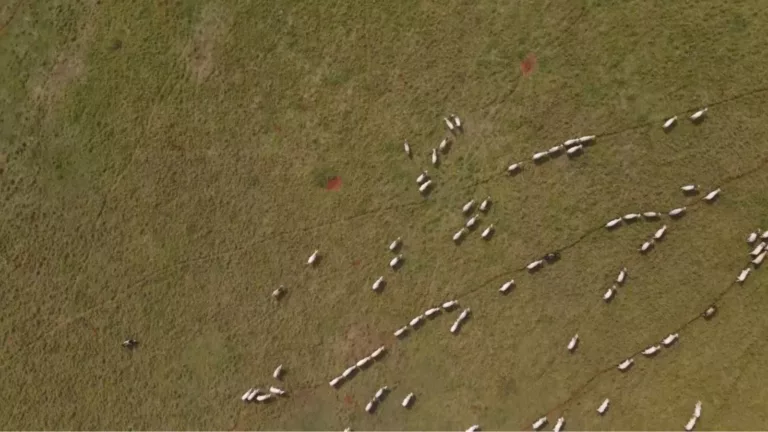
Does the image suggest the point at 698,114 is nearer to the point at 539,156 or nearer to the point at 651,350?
the point at 539,156

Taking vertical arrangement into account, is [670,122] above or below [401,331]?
above

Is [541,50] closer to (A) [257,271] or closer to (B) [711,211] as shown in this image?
(B) [711,211]

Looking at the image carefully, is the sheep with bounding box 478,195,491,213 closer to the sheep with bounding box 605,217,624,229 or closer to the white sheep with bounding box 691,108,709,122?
the sheep with bounding box 605,217,624,229

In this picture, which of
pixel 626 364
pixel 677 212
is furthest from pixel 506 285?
pixel 677 212

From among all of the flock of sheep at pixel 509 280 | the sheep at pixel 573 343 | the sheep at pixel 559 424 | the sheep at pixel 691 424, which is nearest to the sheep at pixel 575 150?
the flock of sheep at pixel 509 280

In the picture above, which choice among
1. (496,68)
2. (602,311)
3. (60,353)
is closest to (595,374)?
(602,311)

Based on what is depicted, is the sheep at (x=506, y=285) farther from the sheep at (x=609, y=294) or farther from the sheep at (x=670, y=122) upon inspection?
the sheep at (x=670, y=122)

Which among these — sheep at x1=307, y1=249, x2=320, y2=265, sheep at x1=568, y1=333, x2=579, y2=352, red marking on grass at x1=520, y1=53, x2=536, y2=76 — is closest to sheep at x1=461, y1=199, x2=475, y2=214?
red marking on grass at x1=520, y1=53, x2=536, y2=76
